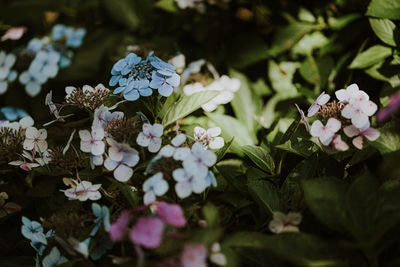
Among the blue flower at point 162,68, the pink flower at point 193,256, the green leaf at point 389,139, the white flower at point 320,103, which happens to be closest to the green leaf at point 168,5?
the blue flower at point 162,68

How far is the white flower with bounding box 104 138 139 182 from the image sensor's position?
883 mm

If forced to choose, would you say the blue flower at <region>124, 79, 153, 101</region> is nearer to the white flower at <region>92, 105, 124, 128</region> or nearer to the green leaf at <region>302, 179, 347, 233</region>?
the white flower at <region>92, 105, 124, 128</region>

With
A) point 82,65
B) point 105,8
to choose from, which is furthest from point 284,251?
point 105,8

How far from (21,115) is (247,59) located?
3.12 feet

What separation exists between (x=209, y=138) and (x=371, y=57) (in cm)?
66

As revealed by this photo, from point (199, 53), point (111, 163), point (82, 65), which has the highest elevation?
point (111, 163)

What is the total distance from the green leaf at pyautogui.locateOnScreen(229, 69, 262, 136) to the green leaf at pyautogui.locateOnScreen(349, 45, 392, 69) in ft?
1.19

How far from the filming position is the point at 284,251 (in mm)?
670

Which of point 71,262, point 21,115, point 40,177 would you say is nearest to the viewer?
point 71,262

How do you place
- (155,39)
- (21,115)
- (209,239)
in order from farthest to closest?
1. (155,39)
2. (21,115)
3. (209,239)

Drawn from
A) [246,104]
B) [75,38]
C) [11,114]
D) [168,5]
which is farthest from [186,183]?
[75,38]

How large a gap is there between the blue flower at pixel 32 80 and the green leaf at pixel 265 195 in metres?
1.04

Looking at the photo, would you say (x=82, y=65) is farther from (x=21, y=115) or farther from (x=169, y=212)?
(x=169, y=212)

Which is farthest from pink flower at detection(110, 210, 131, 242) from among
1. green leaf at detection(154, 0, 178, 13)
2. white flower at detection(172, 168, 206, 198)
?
green leaf at detection(154, 0, 178, 13)
